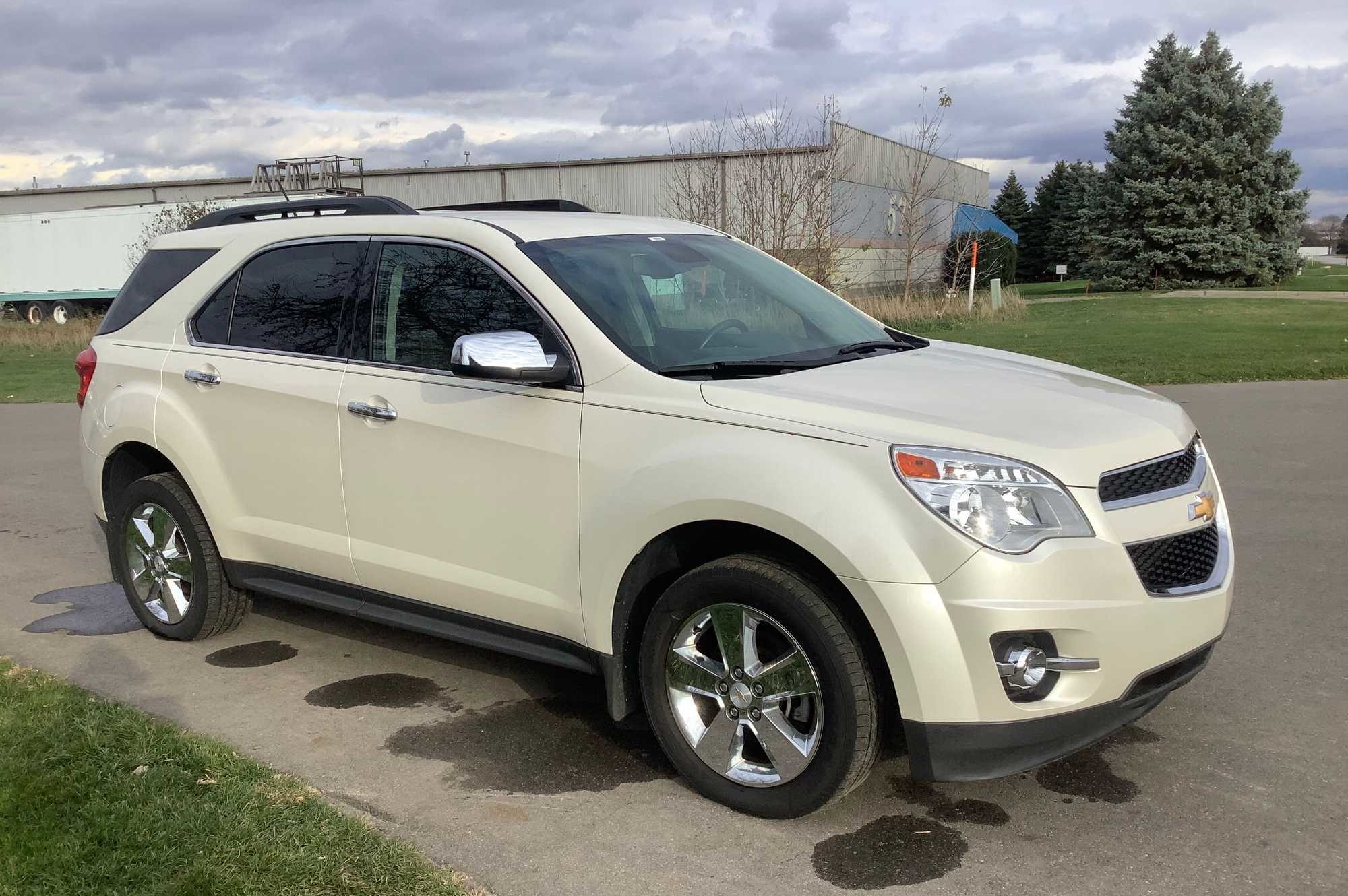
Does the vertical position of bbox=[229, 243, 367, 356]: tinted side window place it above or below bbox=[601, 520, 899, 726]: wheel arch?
above

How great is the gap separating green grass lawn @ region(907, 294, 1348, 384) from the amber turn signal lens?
441 inches

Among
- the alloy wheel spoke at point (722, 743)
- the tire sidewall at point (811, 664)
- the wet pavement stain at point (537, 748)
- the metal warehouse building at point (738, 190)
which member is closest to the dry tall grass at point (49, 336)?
the metal warehouse building at point (738, 190)

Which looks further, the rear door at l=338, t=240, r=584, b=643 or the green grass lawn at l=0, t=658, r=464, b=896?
the rear door at l=338, t=240, r=584, b=643

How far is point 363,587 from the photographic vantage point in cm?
455

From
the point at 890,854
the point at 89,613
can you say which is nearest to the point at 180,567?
the point at 89,613

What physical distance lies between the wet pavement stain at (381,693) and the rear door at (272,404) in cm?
51

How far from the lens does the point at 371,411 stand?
4344 millimetres

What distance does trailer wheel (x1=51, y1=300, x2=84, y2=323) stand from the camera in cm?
4112

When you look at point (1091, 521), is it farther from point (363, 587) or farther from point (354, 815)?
point (363, 587)

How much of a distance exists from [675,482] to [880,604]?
752 mm

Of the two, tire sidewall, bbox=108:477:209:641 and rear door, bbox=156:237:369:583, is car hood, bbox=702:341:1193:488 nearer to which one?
rear door, bbox=156:237:369:583

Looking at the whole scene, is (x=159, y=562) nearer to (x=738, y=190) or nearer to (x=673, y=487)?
(x=673, y=487)

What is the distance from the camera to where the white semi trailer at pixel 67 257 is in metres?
38.9

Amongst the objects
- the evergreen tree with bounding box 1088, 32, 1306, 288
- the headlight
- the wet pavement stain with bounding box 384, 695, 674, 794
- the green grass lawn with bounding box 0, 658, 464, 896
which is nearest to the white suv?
the headlight
